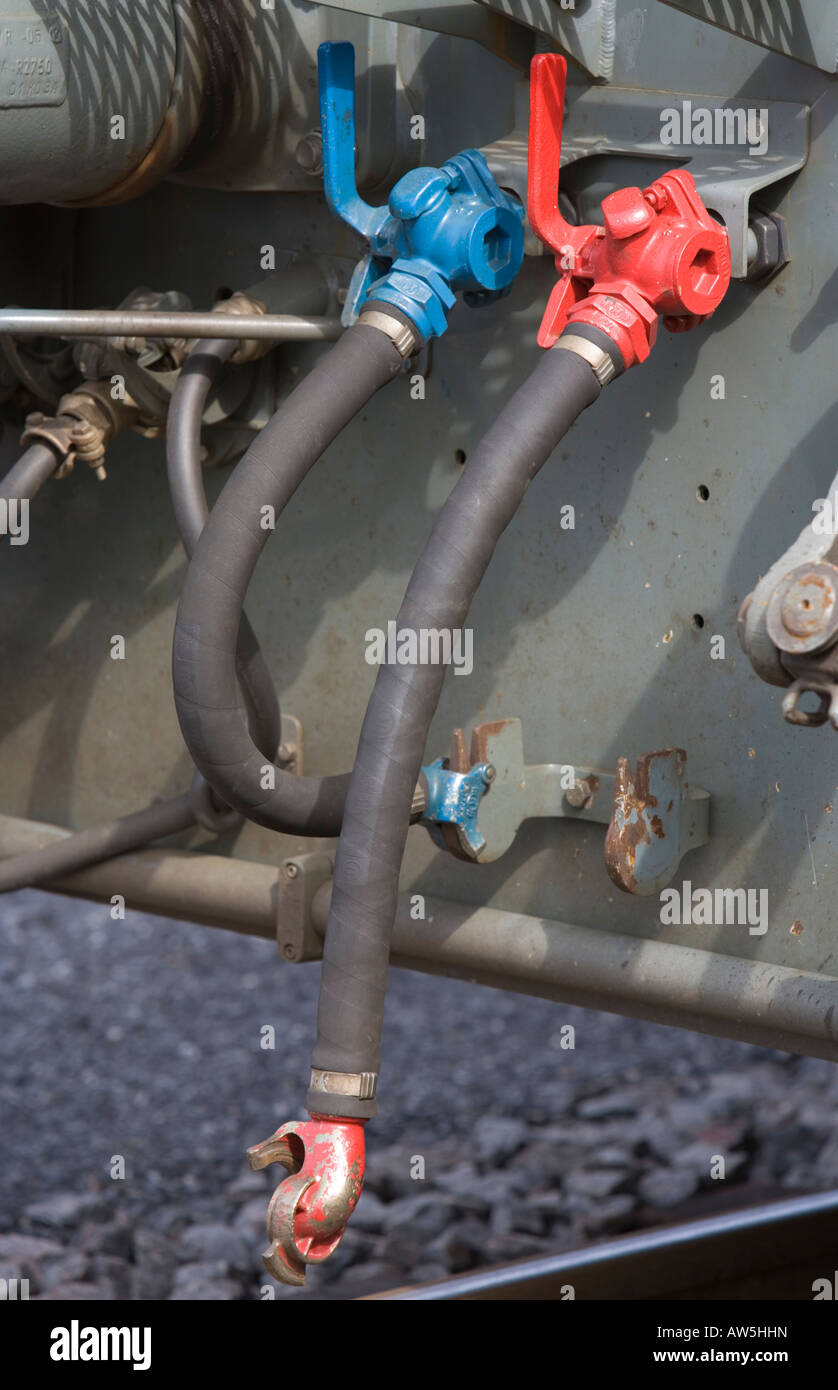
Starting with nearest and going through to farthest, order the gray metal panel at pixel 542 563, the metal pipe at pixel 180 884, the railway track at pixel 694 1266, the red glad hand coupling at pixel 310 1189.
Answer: the red glad hand coupling at pixel 310 1189 < the gray metal panel at pixel 542 563 < the metal pipe at pixel 180 884 < the railway track at pixel 694 1266

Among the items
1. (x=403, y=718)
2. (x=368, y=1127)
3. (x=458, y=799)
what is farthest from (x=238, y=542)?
(x=368, y=1127)

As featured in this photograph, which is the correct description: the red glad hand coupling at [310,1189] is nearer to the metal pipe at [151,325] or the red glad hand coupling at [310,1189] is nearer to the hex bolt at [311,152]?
the metal pipe at [151,325]

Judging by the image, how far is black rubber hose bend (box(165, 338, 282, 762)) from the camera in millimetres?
1407

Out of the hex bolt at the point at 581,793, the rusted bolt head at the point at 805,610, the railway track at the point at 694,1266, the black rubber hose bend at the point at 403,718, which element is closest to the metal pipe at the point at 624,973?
the hex bolt at the point at 581,793

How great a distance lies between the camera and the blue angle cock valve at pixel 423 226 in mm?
1273

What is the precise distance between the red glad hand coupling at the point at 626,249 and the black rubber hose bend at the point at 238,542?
140mm

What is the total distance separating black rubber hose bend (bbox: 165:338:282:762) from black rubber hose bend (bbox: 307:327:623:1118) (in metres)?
0.29

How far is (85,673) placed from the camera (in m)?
1.77

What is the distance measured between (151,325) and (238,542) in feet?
0.74

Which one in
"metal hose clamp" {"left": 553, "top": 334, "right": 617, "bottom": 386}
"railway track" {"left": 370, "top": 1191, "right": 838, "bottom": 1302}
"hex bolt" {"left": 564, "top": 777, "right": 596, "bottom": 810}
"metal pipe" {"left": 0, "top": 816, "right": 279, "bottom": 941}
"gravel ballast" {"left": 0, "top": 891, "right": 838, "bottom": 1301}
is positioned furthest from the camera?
"gravel ballast" {"left": 0, "top": 891, "right": 838, "bottom": 1301}

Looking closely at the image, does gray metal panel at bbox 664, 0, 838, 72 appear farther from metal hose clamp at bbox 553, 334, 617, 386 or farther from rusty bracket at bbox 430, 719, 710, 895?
rusty bracket at bbox 430, 719, 710, 895

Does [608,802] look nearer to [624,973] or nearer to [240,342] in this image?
[624,973]

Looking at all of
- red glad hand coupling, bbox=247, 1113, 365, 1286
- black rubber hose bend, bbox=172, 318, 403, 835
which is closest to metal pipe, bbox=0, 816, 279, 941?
black rubber hose bend, bbox=172, 318, 403, 835
